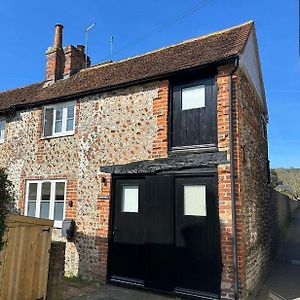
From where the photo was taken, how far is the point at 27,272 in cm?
600

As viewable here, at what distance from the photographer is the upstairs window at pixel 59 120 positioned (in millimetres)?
11361

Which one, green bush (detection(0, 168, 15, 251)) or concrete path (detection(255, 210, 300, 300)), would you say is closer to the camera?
green bush (detection(0, 168, 15, 251))

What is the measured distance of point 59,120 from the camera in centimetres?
1170

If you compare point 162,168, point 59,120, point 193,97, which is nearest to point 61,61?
point 59,120

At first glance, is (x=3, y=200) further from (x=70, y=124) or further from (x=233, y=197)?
(x=70, y=124)

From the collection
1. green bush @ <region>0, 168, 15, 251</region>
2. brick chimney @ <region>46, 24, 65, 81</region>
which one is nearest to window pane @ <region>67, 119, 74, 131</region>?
brick chimney @ <region>46, 24, 65, 81</region>

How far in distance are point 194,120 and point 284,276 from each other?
594 centimetres

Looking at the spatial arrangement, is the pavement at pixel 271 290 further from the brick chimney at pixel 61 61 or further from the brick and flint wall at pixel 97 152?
the brick chimney at pixel 61 61

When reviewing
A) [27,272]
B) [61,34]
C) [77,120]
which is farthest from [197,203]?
[61,34]

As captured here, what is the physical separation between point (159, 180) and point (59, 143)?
4.25m

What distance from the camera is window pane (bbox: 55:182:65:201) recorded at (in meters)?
10.8

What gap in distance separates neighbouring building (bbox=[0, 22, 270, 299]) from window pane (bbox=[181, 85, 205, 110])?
0.03 metres

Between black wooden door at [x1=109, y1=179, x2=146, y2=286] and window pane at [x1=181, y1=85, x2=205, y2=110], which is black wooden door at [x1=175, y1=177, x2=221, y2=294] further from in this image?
window pane at [x1=181, y1=85, x2=205, y2=110]

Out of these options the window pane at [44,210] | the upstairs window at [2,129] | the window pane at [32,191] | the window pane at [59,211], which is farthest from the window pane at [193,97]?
the upstairs window at [2,129]
